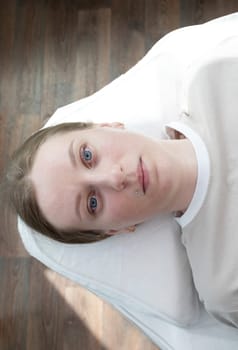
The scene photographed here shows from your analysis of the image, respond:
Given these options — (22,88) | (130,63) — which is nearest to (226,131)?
(130,63)

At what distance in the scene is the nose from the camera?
0.89 meters

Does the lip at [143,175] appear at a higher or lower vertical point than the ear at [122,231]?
higher

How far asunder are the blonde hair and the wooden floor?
1.69 feet

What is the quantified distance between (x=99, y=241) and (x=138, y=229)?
0.10m

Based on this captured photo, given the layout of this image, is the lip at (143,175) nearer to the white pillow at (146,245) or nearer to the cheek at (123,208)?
the cheek at (123,208)

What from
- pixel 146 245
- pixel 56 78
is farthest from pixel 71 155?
pixel 56 78

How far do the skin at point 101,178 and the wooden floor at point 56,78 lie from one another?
638mm

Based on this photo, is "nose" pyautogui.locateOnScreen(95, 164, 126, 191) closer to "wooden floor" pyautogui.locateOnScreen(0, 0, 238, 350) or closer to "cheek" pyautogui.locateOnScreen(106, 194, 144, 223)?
"cheek" pyautogui.locateOnScreen(106, 194, 144, 223)

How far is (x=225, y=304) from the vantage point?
3.12ft

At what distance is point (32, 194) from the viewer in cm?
95

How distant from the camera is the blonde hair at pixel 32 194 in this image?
3.17 ft

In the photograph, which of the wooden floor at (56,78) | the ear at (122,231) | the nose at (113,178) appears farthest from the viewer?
the wooden floor at (56,78)

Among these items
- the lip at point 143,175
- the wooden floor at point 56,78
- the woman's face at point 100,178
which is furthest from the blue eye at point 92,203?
the wooden floor at point 56,78

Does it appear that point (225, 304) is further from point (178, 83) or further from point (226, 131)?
point (178, 83)
